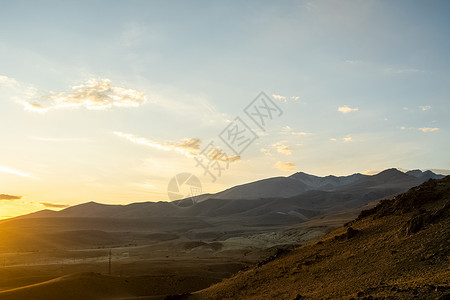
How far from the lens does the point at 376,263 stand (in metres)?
17.9

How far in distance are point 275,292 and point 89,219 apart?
5972 inches

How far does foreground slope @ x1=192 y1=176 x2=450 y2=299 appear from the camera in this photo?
14.0 metres

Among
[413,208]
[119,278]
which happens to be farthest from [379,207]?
[119,278]

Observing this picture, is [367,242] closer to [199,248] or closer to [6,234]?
[199,248]

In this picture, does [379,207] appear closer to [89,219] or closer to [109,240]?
[109,240]

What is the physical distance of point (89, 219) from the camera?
156 m

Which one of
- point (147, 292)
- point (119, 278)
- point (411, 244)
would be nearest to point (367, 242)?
point (411, 244)

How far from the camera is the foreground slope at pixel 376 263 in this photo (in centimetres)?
1401

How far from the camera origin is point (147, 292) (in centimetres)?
3069

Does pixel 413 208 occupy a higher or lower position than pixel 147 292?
higher

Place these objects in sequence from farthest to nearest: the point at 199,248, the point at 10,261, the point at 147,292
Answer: the point at 199,248 < the point at 10,261 < the point at 147,292

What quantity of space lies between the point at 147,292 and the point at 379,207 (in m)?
20.6

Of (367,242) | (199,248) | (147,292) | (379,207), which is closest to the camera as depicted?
(367,242)

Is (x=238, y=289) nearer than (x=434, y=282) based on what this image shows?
No
